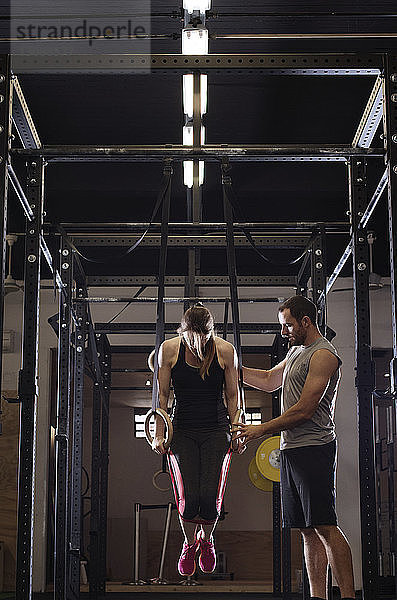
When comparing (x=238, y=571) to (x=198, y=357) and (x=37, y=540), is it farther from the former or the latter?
(x=198, y=357)

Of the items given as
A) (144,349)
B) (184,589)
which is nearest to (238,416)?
(144,349)

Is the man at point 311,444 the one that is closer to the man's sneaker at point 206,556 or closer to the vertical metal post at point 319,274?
the man's sneaker at point 206,556

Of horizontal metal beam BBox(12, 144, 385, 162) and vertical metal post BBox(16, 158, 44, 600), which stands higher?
horizontal metal beam BBox(12, 144, 385, 162)

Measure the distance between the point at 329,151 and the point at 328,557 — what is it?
6.63 ft

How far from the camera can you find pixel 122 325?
25.3ft

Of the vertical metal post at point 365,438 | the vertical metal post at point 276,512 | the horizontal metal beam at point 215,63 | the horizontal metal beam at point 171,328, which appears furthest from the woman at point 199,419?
the vertical metal post at point 276,512

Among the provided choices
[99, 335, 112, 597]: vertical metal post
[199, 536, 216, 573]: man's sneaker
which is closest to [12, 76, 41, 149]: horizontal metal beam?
[199, 536, 216, 573]: man's sneaker

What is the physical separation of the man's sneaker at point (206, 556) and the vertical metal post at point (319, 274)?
65.0 inches

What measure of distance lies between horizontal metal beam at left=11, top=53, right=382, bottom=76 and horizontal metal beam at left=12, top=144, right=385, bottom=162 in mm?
411

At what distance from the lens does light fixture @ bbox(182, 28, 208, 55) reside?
16.9 ft

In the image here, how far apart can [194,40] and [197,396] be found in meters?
2.22

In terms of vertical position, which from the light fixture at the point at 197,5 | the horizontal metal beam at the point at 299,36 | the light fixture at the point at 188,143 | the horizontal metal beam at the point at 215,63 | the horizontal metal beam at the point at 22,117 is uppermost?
the horizontal metal beam at the point at 299,36

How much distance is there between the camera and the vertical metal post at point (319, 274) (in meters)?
5.68

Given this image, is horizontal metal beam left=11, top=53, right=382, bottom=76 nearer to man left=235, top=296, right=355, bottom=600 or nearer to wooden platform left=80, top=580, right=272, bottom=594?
man left=235, top=296, right=355, bottom=600
